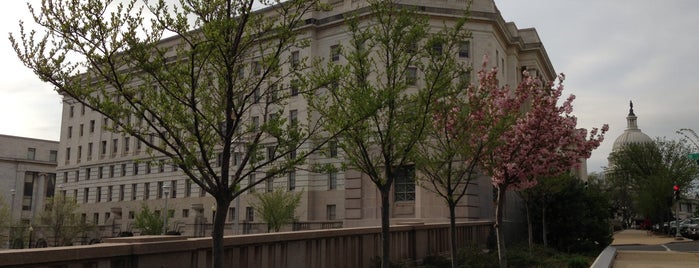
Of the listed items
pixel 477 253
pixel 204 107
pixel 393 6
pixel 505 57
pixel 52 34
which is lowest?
pixel 477 253

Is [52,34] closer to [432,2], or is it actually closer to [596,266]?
[596,266]

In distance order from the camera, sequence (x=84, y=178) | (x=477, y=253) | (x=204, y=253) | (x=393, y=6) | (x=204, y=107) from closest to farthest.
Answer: (x=204, y=107), (x=204, y=253), (x=393, y=6), (x=477, y=253), (x=84, y=178)

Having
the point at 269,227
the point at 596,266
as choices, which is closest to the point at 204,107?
the point at 596,266

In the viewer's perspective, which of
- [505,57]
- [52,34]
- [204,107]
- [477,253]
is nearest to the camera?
[52,34]

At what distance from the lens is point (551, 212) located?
28531mm

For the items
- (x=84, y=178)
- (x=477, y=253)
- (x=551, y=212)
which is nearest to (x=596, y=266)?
(x=477, y=253)

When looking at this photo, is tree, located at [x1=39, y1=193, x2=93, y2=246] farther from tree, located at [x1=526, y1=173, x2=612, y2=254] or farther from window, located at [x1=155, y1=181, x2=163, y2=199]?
tree, located at [x1=526, y1=173, x2=612, y2=254]

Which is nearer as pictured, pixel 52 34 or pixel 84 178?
pixel 52 34

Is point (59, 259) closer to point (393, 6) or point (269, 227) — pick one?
point (393, 6)

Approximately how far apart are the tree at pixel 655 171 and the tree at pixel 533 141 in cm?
3560

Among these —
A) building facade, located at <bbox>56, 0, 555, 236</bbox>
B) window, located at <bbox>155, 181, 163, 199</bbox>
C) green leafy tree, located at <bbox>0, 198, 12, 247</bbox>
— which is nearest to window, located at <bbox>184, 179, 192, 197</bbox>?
building facade, located at <bbox>56, 0, 555, 236</bbox>

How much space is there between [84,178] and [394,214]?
51.1 m

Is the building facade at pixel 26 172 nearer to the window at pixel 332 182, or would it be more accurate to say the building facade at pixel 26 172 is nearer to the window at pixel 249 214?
the window at pixel 249 214

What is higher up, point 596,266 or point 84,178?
point 84,178
